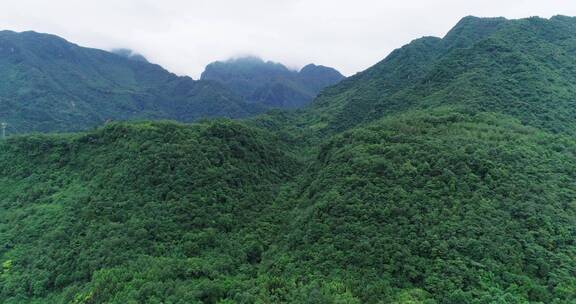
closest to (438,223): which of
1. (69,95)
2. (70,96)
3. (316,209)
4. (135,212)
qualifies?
(316,209)

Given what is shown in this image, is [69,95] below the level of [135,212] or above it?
above

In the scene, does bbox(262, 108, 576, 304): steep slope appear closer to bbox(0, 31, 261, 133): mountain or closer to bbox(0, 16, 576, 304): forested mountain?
bbox(0, 16, 576, 304): forested mountain

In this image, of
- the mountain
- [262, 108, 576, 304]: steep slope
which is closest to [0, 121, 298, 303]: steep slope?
[262, 108, 576, 304]: steep slope

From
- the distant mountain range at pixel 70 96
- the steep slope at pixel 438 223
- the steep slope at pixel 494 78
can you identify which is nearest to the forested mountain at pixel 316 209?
the steep slope at pixel 438 223

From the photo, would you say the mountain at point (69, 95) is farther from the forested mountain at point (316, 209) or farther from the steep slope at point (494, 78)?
the steep slope at point (494, 78)

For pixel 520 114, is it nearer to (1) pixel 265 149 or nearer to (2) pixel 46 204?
(1) pixel 265 149

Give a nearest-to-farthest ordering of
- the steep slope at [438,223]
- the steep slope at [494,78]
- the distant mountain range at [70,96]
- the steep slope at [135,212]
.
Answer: the steep slope at [438,223], the steep slope at [135,212], the steep slope at [494,78], the distant mountain range at [70,96]

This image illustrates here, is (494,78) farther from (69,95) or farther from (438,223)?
(69,95)
